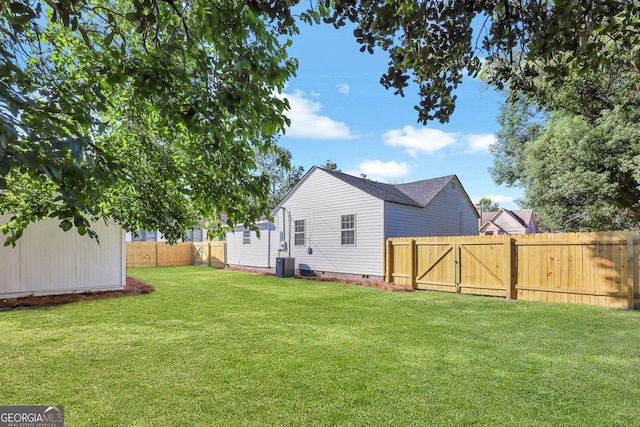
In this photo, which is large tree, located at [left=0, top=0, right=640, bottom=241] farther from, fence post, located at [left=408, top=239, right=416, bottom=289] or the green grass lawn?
fence post, located at [left=408, top=239, right=416, bottom=289]

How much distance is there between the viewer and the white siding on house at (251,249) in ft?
57.9

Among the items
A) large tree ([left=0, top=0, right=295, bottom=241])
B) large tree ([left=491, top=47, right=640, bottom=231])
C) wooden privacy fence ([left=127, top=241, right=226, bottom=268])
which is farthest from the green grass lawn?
wooden privacy fence ([left=127, top=241, right=226, bottom=268])

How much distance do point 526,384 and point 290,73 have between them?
3765 millimetres

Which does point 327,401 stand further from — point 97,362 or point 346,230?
point 346,230

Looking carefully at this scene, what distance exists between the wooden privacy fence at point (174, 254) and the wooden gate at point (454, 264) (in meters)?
12.1

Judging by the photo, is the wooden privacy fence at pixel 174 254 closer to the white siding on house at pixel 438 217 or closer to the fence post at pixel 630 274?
the white siding on house at pixel 438 217

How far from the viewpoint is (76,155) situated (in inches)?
57.7

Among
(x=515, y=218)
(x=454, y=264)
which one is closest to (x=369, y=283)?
(x=454, y=264)

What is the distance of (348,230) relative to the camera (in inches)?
555

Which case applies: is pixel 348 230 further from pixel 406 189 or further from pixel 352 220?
pixel 406 189

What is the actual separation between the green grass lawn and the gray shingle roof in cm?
697

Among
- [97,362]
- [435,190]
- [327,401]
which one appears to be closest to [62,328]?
[97,362]

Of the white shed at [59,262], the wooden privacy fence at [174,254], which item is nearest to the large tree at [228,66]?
the white shed at [59,262]

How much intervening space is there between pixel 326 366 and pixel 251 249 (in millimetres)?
15073
